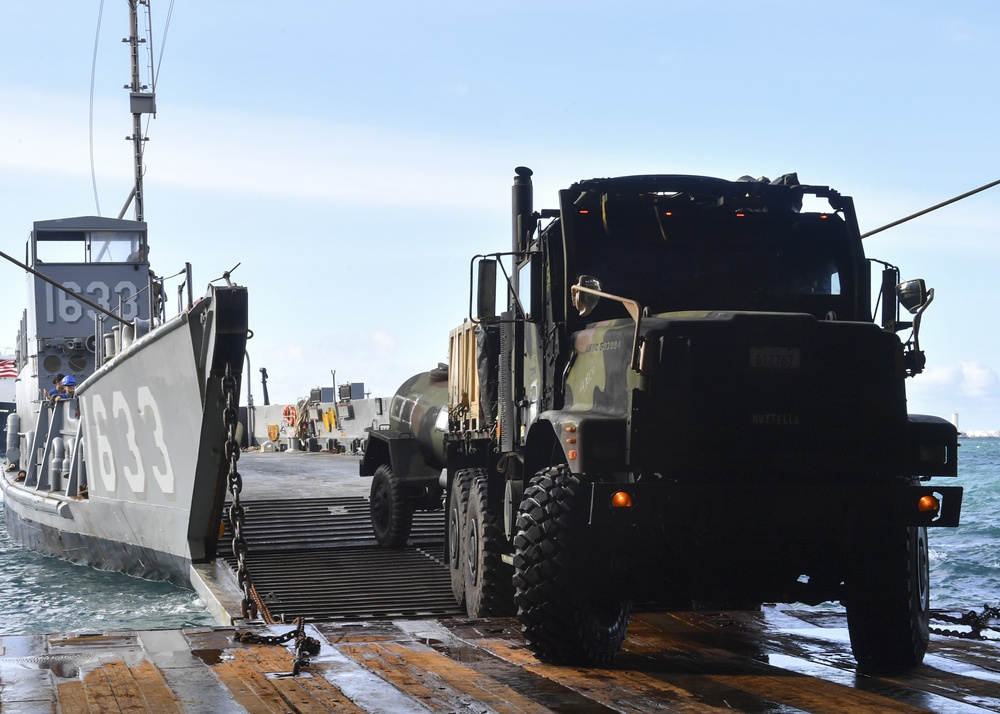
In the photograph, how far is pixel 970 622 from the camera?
8.76 m

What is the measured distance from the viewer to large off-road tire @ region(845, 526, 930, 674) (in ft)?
22.1

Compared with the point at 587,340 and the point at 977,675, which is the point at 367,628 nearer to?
the point at 587,340

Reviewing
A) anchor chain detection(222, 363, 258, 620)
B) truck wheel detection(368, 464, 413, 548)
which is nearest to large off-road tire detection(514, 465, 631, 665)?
anchor chain detection(222, 363, 258, 620)

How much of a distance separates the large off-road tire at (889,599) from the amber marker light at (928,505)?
0.59 ft

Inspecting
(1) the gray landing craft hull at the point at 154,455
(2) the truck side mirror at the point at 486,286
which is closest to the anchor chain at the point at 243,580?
(1) the gray landing craft hull at the point at 154,455

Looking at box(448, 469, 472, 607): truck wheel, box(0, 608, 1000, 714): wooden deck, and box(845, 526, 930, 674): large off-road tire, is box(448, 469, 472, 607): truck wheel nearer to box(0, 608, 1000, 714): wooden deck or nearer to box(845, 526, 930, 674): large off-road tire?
box(0, 608, 1000, 714): wooden deck

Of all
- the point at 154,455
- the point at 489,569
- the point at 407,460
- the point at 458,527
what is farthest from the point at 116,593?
the point at 489,569

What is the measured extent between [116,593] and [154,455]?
76.0 inches

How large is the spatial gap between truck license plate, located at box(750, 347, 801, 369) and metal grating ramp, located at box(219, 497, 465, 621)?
4.31 meters

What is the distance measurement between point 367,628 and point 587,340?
270 centimetres

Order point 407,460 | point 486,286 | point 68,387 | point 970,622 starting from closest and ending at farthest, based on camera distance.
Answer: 1. point 486,286
2. point 970,622
3. point 407,460
4. point 68,387

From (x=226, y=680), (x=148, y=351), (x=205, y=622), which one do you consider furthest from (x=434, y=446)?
(x=226, y=680)

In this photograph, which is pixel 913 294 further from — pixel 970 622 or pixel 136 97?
pixel 136 97

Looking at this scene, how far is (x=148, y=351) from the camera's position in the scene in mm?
14117
